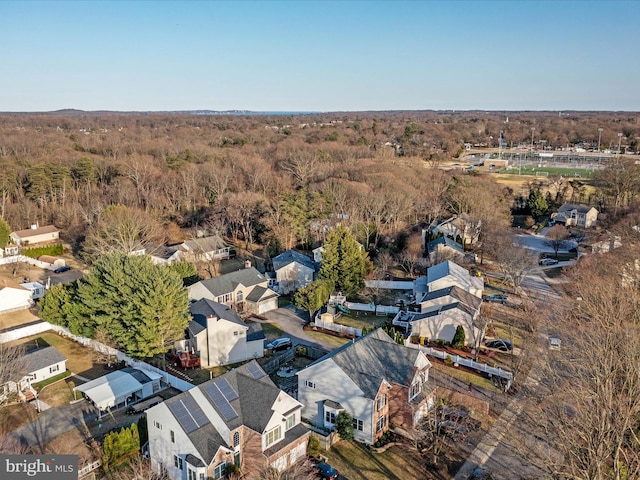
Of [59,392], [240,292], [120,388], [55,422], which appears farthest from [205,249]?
[55,422]

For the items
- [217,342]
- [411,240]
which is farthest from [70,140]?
[217,342]

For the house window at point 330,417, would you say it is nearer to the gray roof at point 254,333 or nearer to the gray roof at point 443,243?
the gray roof at point 254,333

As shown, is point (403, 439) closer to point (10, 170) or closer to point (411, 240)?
point (411, 240)

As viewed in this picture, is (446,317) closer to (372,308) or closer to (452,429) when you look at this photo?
(372,308)

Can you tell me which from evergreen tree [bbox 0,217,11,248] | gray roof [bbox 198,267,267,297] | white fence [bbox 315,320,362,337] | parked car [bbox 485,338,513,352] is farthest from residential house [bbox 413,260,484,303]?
evergreen tree [bbox 0,217,11,248]

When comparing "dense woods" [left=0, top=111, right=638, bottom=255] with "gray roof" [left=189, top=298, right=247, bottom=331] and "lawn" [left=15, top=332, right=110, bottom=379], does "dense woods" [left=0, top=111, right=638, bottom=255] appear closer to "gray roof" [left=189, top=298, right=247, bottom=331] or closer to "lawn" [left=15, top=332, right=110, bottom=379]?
"lawn" [left=15, top=332, right=110, bottom=379]

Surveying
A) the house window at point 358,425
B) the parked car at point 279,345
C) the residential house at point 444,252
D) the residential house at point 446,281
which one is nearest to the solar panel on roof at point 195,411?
the house window at point 358,425

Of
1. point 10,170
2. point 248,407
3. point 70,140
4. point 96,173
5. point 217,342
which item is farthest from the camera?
point 70,140
